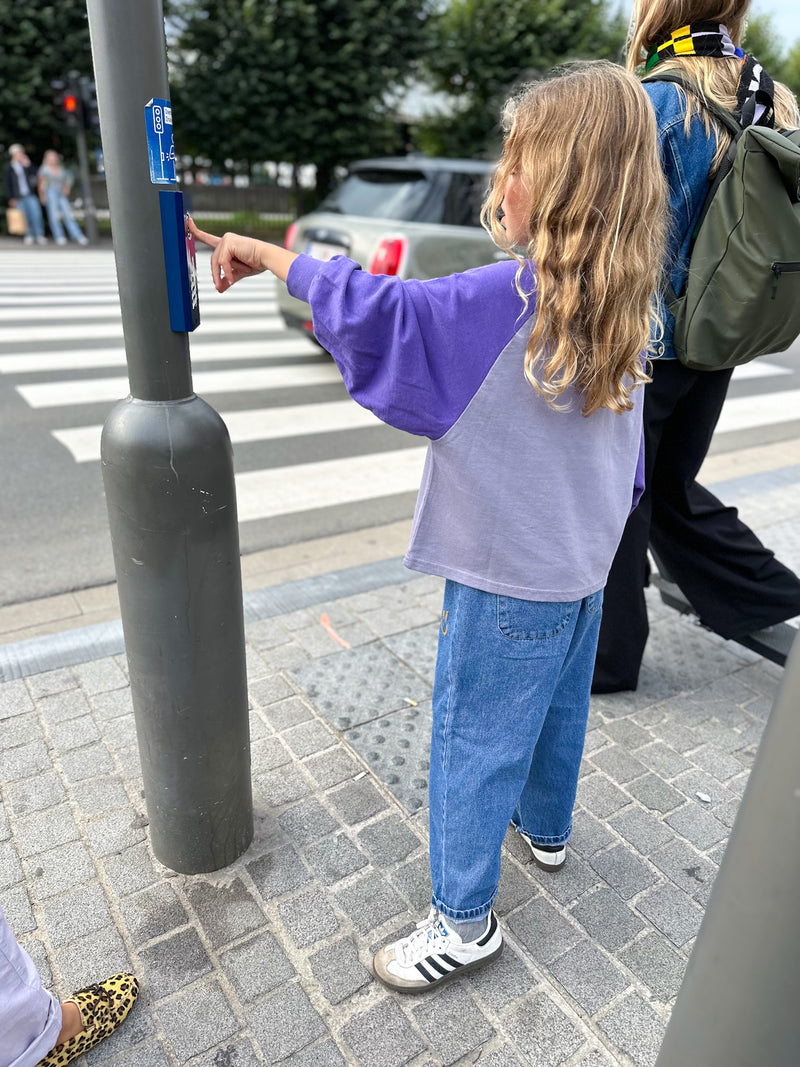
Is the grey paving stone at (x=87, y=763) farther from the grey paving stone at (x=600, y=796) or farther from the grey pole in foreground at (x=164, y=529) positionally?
the grey paving stone at (x=600, y=796)

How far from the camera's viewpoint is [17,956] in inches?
61.6

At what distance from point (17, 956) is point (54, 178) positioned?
1868 centimetres

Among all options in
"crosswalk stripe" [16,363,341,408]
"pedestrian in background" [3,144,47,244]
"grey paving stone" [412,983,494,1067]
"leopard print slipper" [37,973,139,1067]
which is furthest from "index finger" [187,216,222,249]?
"pedestrian in background" [3,144,47,244]

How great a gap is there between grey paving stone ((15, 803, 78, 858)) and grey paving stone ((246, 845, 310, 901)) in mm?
518

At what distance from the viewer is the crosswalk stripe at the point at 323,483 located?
4.85m

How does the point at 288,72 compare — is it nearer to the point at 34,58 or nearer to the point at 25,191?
the point at 34,58

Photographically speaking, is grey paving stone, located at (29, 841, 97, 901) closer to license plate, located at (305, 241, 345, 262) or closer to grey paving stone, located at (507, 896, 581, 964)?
grey paving stone, located at (507, 896, 581, 964)

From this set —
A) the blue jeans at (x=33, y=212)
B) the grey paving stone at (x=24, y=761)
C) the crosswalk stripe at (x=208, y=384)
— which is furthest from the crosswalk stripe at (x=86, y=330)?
the blue jeans at (x=33, y=212)

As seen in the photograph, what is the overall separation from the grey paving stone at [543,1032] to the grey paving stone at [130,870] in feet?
3.18

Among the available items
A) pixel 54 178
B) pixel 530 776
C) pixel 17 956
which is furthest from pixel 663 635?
pixel 54 178

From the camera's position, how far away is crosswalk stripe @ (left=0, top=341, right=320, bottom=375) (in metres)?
7.30

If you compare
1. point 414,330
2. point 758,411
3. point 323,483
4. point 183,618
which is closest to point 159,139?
point 414,330

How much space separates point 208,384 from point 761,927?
6695 mm

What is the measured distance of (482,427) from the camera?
150 centimetres
